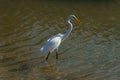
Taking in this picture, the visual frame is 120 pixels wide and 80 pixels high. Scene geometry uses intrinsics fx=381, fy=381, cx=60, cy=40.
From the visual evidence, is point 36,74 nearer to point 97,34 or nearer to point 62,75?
point 62,75

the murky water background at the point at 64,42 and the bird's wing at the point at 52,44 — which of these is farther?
the bird's wing at the point at 52,44

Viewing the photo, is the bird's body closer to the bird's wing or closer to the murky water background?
the bird's wing

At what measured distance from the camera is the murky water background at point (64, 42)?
1432 centimetres

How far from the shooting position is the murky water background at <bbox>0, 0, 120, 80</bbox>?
564 inches

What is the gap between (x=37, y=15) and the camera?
2181cm

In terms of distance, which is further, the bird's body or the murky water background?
the bird's body

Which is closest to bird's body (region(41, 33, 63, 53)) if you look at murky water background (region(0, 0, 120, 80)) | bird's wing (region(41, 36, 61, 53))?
bird's wing (region(41, 36, 61, 53))

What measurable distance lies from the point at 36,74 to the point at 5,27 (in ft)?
20.4

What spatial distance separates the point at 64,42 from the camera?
17.4 meters

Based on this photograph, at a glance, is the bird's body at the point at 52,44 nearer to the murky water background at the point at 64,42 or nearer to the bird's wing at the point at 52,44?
the bird's wing at the point at 52,44

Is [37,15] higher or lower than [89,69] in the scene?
higher

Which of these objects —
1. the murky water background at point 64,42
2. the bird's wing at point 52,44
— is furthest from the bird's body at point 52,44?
the murky water background at point 64,42

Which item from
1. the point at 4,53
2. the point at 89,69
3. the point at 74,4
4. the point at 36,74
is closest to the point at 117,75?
the point at 89,69

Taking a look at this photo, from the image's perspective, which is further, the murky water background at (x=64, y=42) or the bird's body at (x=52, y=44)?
the bird's body at (x=52, y=44)
